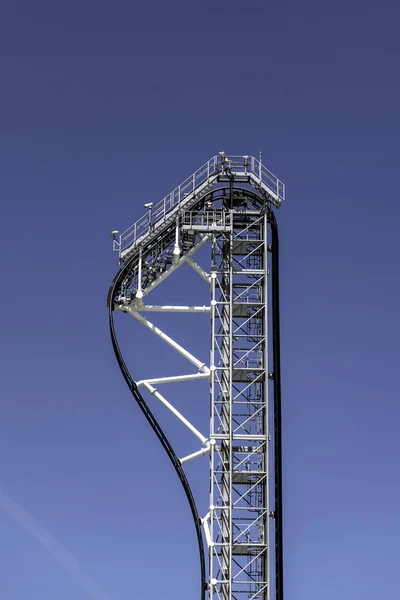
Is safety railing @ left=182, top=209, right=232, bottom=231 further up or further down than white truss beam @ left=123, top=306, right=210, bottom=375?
further up

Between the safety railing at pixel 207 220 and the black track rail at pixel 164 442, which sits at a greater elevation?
the safety railing at pixel 207 220

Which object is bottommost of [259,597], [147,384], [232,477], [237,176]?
[259,597]

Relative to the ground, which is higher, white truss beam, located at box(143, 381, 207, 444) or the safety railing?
the safety railing

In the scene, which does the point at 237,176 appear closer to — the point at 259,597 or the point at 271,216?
the point at 271,216

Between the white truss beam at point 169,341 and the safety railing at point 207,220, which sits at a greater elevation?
the safety railing at point 207,220

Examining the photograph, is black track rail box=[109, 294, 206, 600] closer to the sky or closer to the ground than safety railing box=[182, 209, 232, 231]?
closer to the ground

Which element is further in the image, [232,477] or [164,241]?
[164,241]

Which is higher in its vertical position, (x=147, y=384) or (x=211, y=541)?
(x=147, y=384)

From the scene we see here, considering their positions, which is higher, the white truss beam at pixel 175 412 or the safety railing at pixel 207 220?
the safety railing at pixel 207 220

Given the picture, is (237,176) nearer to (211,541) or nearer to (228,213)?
(228,213)

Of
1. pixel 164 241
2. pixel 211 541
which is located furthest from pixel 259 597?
pixel 164 241

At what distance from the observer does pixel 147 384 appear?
64.4 m

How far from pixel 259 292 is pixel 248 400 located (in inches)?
188

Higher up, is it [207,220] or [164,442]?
[207,220]
